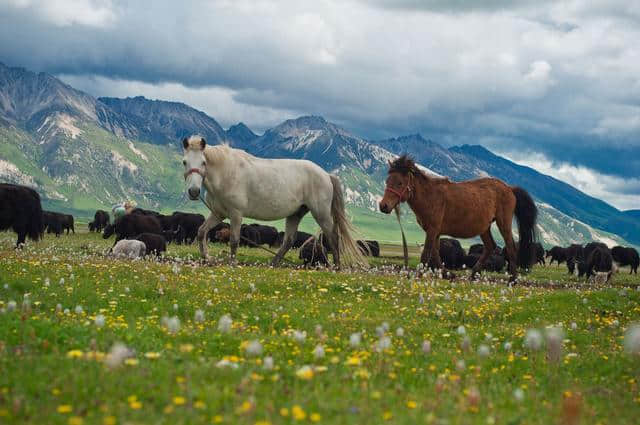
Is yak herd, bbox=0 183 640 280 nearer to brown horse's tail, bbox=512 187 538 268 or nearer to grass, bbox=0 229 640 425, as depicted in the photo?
brown horse's tail, bbox=512 187 538 268

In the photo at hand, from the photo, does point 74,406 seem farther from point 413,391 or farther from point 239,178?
point 239,178

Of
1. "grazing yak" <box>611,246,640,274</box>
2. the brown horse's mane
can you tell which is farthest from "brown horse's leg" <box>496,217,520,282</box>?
"grazing yak" <box>611,246,640,274</box>

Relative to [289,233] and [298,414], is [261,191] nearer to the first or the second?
[289,233]

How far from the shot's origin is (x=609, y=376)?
29.4 feet

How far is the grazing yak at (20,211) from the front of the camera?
1074 inches

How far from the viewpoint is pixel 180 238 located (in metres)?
59.8

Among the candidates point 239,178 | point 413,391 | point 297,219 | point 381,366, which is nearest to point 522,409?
point 413,391

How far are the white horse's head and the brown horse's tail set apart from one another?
13.1m

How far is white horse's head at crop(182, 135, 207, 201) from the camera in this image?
19859 mm

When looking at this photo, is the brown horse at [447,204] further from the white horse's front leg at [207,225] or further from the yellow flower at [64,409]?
the yellow flower at [64,409]

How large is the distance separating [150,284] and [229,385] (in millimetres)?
9489

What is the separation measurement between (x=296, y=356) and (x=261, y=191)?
14491 millimetres

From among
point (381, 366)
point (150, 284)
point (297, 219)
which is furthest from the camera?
point (297, 219)

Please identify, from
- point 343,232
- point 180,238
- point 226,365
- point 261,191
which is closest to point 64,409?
point 226,365
